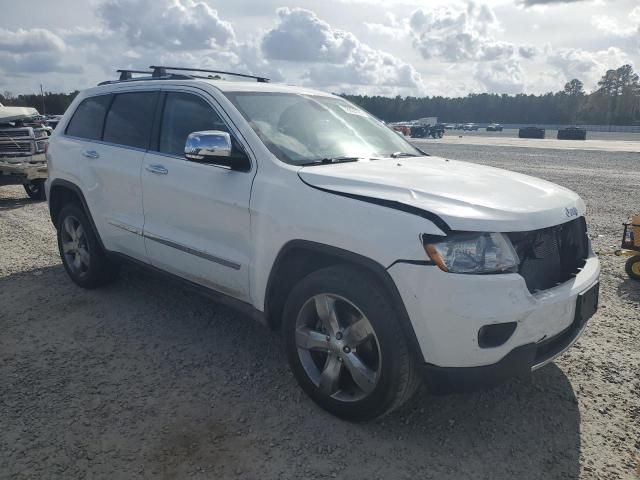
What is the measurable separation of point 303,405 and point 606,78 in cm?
11334

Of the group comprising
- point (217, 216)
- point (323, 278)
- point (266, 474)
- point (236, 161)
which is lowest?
point (266, 474)

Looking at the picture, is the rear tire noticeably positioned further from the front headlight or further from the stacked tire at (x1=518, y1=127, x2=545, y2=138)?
the stacked tire at (x1=518, y1=127, x2=545, y2=138)

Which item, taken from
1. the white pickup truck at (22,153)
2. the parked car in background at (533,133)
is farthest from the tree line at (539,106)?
the white pickup truck at (22,153)

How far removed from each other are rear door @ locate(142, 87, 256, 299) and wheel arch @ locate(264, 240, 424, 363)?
8.8 inches

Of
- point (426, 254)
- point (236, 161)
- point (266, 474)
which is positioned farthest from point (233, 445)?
point (236, 161)

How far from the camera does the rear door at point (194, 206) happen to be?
3398mm

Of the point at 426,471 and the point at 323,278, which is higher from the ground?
the point at 323,278

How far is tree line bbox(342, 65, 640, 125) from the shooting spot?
92312 mm

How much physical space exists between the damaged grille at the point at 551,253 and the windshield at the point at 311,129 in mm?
1329

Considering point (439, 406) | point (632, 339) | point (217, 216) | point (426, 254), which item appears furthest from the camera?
point (632, 339)

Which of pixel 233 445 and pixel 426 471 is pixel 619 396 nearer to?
pixel 426 471

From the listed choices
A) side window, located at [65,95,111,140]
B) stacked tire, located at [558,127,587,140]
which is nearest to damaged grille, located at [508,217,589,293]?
side window, located at [65,95,111,140]

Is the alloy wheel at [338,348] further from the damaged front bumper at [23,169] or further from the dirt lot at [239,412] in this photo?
the damaged front bumper at [23,169]

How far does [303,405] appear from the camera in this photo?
10.5 feet
